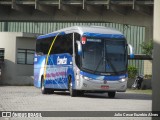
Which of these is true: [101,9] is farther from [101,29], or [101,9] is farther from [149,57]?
[101,29]

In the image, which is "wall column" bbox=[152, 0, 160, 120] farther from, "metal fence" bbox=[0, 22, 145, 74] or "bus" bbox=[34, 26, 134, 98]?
"metal fence" bbox=[0, 22, 145, 74]

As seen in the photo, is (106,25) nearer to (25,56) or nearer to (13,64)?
(25,56)

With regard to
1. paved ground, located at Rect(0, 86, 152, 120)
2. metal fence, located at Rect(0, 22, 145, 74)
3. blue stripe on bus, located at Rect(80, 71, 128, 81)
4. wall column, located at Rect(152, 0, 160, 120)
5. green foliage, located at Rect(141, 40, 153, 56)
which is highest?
metal fence, located at Rect(0, 22, 145, 74)

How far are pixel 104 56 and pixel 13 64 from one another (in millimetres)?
21909

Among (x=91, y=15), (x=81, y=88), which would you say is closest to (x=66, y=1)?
(x=91, y=15)

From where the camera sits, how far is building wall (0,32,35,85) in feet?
144

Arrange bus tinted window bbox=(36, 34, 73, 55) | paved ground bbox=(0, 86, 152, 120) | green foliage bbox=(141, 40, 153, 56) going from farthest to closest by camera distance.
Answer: green foliage bbox=(141, 40, 153, 56) → bus tinted window bbox=(36, 34, 73, 55) → paved ground bbox=(0, 86, 152, 120)

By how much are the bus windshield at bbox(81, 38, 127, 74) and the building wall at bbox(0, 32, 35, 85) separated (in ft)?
70.2

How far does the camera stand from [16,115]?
42.9ft

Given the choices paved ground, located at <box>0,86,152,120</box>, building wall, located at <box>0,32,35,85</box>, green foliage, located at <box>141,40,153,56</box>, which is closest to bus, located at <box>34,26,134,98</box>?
paved ground, located at <box>0,86,152,120</box>

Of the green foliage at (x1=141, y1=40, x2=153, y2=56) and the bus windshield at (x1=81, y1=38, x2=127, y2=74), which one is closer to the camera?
the bus windshield at (x1=81, y1=38, x2=127, y2=74)

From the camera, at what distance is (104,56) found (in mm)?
23281

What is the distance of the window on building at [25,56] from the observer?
1764 inches

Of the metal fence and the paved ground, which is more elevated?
the metal fence
